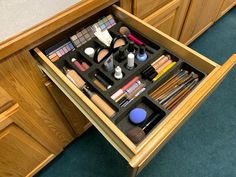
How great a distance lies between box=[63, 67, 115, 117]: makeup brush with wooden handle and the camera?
558mm

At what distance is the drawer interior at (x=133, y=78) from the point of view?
1.86ft

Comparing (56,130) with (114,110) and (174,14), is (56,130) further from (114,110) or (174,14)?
(174,14)

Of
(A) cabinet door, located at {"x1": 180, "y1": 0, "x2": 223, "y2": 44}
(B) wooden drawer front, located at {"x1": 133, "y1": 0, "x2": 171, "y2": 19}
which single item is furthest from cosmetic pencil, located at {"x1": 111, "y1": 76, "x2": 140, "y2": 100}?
(A) cabinet door, located at {"x1": 180, "y1": 0, "x2": 223, "y2": 44}

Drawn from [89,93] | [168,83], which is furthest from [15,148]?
[168,83]

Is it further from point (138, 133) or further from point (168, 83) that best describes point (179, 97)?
point (138, 133)

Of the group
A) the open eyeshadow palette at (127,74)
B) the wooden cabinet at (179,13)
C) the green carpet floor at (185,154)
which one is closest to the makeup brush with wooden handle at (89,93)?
the open eyeshadow palette at (127,74)

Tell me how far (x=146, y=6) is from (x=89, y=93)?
1.63 ft

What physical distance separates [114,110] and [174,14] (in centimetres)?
74

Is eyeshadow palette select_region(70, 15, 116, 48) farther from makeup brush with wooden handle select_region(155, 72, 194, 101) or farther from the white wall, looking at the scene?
makeup brush with wooden handle select_region(155, 72, 194, 101)

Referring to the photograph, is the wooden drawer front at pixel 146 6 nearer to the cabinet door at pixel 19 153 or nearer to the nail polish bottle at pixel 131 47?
the nail polish bottle at pixel 131 47

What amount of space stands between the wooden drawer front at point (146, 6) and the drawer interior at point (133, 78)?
0.15 metres

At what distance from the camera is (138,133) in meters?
0.53

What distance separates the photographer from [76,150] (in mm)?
1121

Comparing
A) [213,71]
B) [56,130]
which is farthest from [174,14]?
[56,130]
